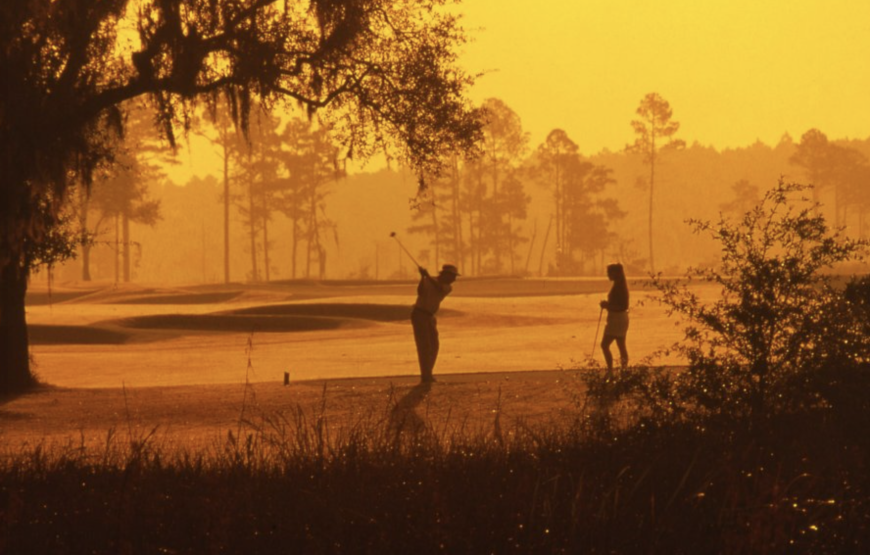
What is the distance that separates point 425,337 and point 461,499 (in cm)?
1031

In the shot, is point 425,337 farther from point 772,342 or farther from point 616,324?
point 772,342

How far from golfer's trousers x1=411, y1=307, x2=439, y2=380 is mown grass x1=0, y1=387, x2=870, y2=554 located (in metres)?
7.62

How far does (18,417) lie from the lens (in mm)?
18703

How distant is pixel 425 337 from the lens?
2055cm

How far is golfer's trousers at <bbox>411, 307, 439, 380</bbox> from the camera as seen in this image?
20.4m

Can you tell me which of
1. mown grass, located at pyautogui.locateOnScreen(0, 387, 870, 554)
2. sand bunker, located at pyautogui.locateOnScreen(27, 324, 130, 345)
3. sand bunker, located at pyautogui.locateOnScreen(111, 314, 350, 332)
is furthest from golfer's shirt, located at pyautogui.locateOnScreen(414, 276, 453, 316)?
sand bunker, located at pyautogui.locateOnScreen(111, 314, 350, 332)

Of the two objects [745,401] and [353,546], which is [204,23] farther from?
[353,546]

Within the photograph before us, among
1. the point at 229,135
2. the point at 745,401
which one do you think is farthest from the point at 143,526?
the point at 229,135

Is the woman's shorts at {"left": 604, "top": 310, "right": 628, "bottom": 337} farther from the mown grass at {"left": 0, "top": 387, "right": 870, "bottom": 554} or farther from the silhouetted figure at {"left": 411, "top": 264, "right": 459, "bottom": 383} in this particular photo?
the mown grass at {"left": 0, "top": 387, "right": 870, "bottom": 554}

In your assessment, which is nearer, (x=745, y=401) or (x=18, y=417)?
(x=745, y=401)

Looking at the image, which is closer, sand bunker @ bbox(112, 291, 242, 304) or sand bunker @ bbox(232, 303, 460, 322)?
sand bunker @ bbox(232, 303, 460, 322)

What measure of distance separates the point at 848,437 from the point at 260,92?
1139 cm

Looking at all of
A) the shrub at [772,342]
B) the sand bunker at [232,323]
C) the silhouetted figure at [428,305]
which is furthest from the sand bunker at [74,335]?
the shrub at [772,342]

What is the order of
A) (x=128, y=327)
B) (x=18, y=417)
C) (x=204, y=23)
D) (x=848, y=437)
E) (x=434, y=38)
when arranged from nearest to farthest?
(x=848, y=437) < (x=18, y=417) < (x=204, y=23) < (x=434, y=38) < (x=128, y=327)
